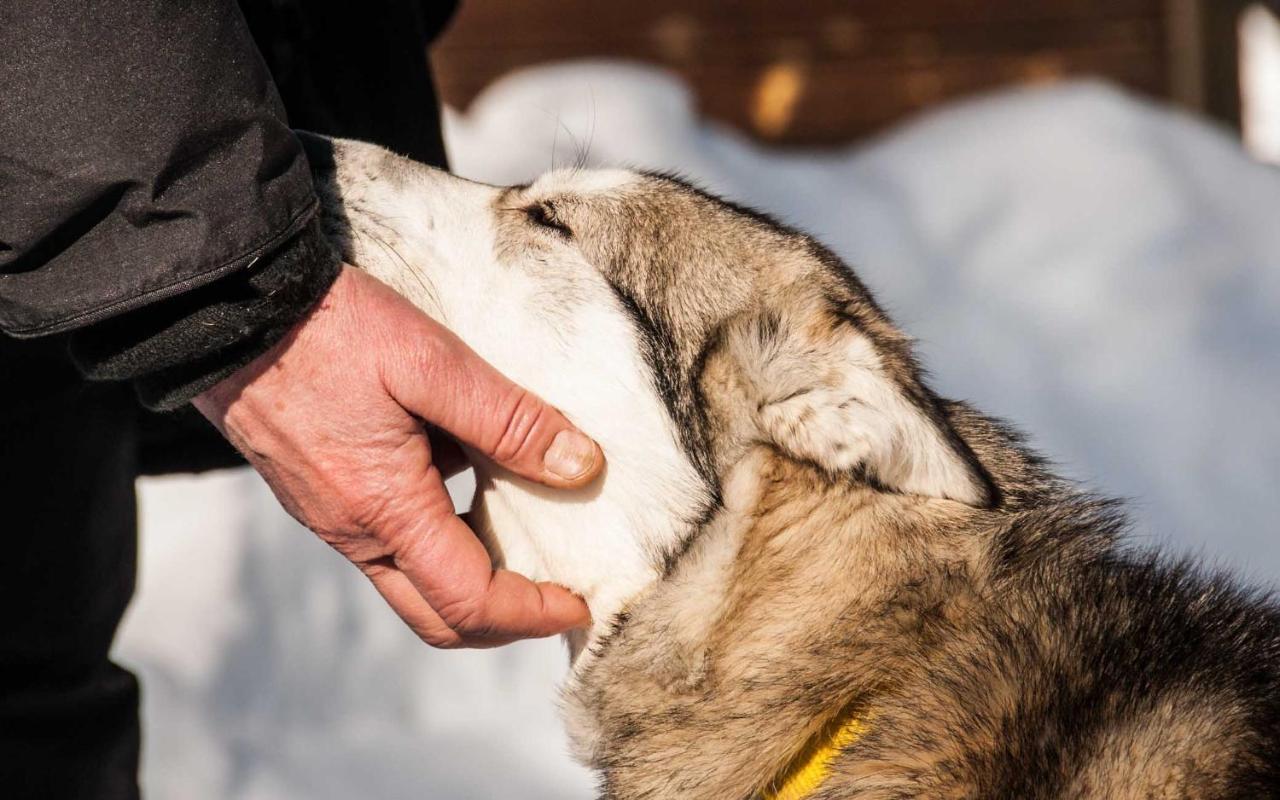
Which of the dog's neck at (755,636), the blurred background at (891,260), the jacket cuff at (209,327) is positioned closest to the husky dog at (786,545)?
the dog's neck at (755,636)

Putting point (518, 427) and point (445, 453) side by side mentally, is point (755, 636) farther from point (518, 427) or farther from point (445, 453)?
point (445, 453)

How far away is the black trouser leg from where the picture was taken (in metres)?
2.31

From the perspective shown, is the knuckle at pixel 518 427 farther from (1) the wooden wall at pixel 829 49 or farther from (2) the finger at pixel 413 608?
(1) the wooden wall at pixel 829 49

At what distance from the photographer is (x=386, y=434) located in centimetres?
185

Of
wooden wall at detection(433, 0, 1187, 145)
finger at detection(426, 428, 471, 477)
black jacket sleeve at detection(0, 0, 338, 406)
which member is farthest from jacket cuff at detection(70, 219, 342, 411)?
wooden wall at detection(433, 0, 1187, 145)

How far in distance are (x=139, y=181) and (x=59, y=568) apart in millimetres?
1113

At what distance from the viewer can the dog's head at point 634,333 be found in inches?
80.3

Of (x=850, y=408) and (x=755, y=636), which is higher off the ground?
(x=850, y=408)

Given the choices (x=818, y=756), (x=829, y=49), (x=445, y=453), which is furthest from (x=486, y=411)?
(x=829, y=49)

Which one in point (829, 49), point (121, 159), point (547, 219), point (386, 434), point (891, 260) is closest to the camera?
point (121, 159)

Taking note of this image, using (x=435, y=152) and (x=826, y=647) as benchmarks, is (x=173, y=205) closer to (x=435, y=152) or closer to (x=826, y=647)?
(x=826, y=647)

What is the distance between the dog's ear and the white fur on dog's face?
0.19m

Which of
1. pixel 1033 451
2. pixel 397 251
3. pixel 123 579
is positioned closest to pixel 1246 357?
pixel 1033 451

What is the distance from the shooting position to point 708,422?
2.10 m
